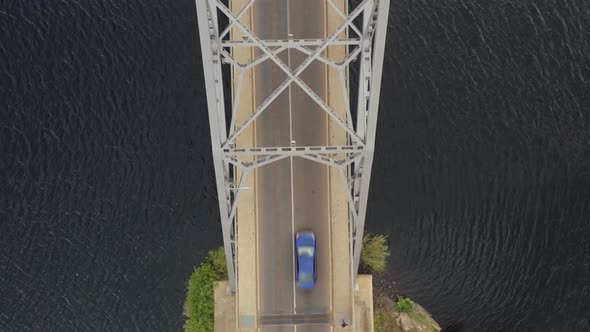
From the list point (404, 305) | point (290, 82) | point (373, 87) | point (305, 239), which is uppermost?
point (290, 82)

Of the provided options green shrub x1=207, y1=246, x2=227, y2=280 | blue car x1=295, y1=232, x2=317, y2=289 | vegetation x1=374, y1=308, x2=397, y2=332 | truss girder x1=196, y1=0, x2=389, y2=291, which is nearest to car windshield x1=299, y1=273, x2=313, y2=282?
blue car x1=295, y1=232, x2=317, y2=289

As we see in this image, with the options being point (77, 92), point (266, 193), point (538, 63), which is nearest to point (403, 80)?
point (538, 63)

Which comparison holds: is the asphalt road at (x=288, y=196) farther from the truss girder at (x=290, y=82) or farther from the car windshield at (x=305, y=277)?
the truss girder at (x=290, y=82)

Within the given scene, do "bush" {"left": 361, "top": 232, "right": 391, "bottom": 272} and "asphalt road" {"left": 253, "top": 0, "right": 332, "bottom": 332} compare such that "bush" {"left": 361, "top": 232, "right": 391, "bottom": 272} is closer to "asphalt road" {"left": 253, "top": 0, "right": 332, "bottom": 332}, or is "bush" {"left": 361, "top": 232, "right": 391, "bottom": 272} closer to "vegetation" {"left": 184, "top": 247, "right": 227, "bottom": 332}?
"asphalt road" {"left": 253, "top": 0, "right": 332, "bottom": 332}

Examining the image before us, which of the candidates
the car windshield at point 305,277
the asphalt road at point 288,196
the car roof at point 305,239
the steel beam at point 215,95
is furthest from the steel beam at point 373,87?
the steel beam at point 215,95

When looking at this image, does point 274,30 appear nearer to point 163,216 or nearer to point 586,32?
point 163,216

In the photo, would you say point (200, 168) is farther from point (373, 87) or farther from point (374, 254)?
point (373, 87)

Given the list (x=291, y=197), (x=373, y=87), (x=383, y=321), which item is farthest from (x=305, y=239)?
(x=373, y=87)
